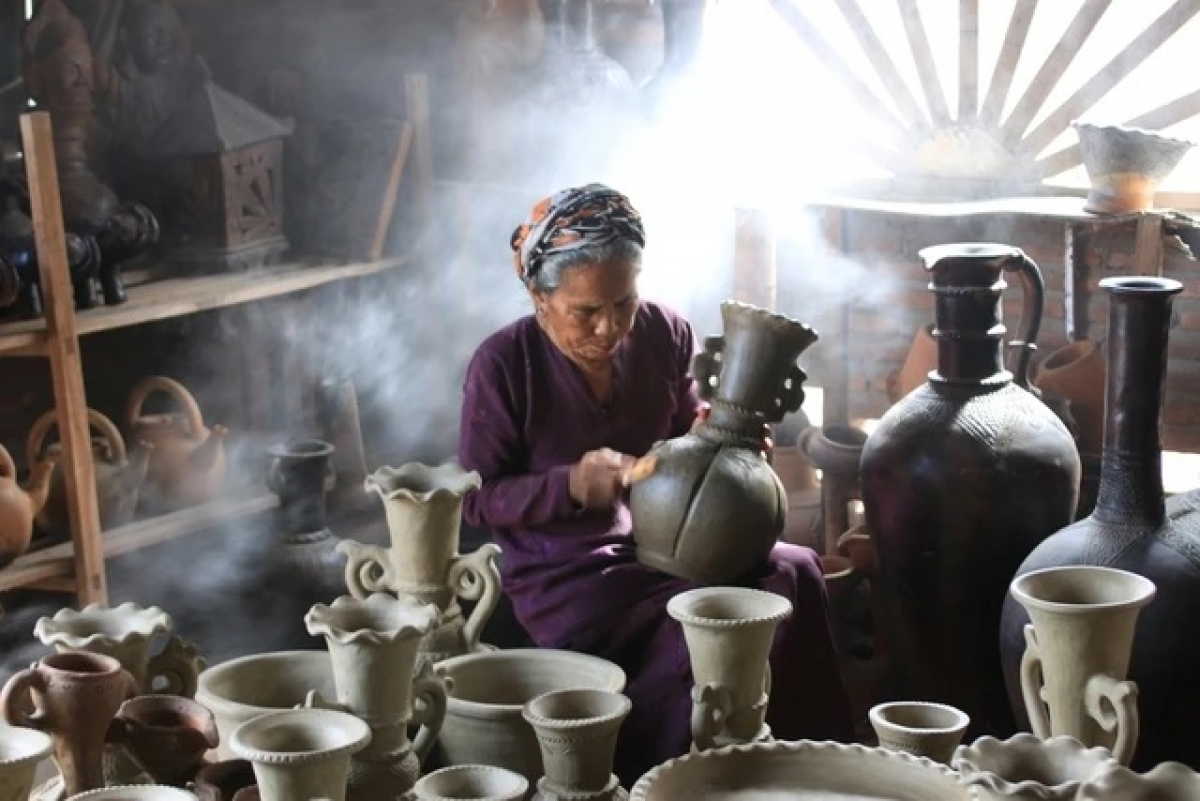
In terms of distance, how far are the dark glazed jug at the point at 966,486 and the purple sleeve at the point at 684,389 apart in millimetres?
407

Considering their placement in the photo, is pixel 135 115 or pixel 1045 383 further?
pixel 135 115

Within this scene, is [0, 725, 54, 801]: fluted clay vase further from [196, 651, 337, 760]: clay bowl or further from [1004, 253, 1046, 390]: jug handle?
[1004, 253, 1046, 390]: jug handle

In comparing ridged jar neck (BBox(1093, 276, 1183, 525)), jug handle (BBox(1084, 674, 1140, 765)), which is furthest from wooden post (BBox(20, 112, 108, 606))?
jug handle (BBox(1084, 674, 1140, 765))

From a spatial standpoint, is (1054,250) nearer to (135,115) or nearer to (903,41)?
(135,115)

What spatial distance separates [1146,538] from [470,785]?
1.44 metres

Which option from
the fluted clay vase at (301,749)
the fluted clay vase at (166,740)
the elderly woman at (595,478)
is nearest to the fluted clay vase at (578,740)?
the fluted clay vase at (301,749)

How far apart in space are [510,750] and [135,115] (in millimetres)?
3310

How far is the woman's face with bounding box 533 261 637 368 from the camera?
318 centimetres

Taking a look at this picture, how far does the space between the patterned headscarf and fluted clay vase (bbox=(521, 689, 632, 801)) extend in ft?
3.44

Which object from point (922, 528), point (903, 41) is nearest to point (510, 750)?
point (922, 528)

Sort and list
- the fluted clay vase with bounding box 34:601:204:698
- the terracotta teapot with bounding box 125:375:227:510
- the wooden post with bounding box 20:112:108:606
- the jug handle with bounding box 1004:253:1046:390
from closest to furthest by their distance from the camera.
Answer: the fluted clay vase with bounding box 34:601:204:698 < the jug handle with bounding box 1004:253:1046:390 < the wooden post with bounding box 20:112:108:606 < the terracotta teapot with bounding box 125:375:227:510

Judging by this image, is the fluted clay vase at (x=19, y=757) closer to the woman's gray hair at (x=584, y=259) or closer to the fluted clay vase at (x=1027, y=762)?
the fluted clay vase at (x=1027, y=762)

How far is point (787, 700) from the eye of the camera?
10.7 feet

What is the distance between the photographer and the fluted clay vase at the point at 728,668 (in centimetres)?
244
